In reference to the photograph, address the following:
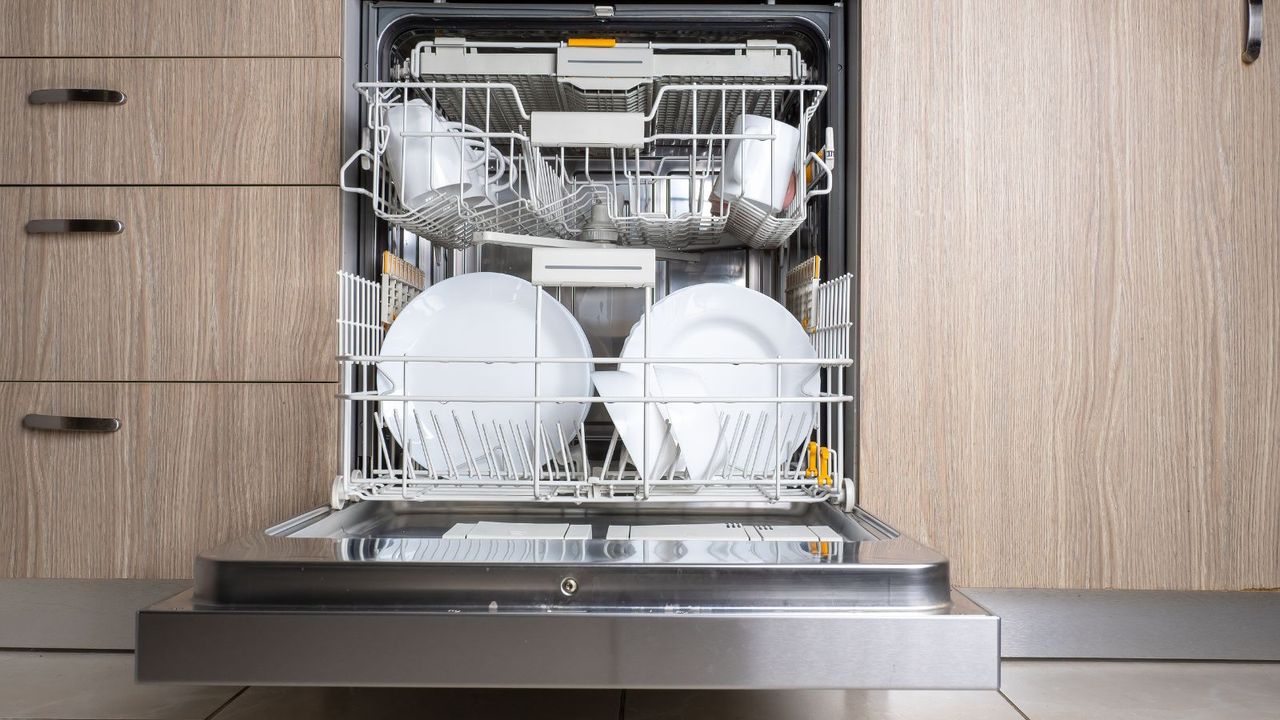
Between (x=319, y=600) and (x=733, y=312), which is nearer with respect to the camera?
(x=319, y=600)

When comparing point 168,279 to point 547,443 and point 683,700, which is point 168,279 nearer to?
point 547,443

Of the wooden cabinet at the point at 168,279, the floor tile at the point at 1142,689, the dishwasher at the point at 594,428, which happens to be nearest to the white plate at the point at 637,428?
the dishwasher at the point at 594,428

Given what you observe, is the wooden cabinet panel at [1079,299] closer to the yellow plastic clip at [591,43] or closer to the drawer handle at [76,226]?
the yellow plastic clip at [591,43]

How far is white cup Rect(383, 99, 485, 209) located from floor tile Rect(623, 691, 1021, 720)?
0.63m

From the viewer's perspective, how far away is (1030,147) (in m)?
1.02

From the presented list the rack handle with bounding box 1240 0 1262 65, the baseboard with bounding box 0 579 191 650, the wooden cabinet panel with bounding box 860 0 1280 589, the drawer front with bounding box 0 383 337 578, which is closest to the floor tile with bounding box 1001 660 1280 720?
the wooden cabinet panel with bounding box 860 0 1280 589

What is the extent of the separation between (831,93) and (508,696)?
2.76 feet

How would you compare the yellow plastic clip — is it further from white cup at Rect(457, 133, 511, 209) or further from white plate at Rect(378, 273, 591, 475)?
white plate at Rect(378, 273, 591, 475)

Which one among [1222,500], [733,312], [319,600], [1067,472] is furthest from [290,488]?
[1222,500]

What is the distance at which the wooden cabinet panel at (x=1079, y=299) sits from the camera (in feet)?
3.29

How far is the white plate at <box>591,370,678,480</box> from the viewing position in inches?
36.1

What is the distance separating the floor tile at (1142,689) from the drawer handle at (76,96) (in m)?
1.29

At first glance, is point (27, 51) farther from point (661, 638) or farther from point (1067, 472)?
point (1067, 472)

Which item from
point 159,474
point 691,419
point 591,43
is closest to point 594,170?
point 591,43
